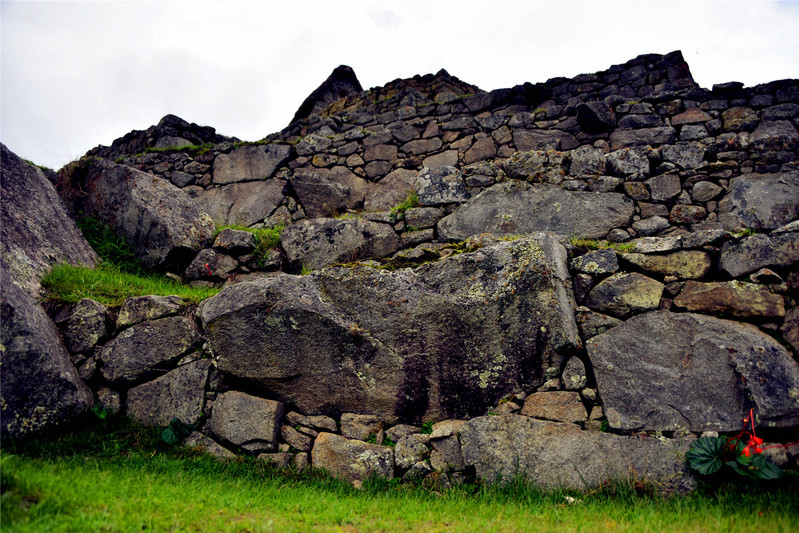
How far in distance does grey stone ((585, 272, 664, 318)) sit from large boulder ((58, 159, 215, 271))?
5357 mm

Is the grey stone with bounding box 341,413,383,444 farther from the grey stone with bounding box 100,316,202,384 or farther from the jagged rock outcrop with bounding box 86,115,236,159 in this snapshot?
the jagged rock outcrop with bounding box 86,115,236,159

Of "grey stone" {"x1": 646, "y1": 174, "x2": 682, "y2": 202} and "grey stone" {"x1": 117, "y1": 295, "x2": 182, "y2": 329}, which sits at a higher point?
"grey stone" {"x1": 646, "y1": 174, "x2": 682, "y2": 202}

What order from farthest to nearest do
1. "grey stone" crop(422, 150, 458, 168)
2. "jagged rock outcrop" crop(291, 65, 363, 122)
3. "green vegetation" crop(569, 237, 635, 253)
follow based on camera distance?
"jagged rock outcrop" crop(291, 65, 363, 122) < "grey stone" crop(422, 150, 458, 168) < "green vegetation" crop(569, 237, 635, 253)

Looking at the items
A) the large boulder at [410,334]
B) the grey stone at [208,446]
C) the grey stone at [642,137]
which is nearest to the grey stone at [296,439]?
the large boulder at [410,334]

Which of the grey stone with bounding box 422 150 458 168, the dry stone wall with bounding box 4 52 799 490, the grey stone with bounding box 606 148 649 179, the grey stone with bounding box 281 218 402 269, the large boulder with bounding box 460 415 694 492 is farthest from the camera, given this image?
the grey stone with bounding box 422 150 458 168

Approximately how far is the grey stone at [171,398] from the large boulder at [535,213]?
339 centimetres

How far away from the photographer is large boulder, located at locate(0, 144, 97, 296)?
510 cm

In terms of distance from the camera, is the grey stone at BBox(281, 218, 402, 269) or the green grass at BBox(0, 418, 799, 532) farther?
the grey stone at BBox(281, 218, 402, 269)

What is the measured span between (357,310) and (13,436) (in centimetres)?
313

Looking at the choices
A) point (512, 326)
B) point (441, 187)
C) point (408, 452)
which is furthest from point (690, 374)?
point (441, 187)

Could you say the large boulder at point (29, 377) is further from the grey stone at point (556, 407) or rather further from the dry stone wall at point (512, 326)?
the grey stone at point (556, 407)

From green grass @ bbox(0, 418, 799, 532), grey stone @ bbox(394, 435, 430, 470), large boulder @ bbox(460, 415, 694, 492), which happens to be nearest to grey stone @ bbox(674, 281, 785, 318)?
large boulder @ bbox(460, 415, 694, 492)

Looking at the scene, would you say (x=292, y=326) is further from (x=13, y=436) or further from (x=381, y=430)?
(x=13, y=436)

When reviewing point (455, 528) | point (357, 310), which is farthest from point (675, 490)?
point (357, 310)
